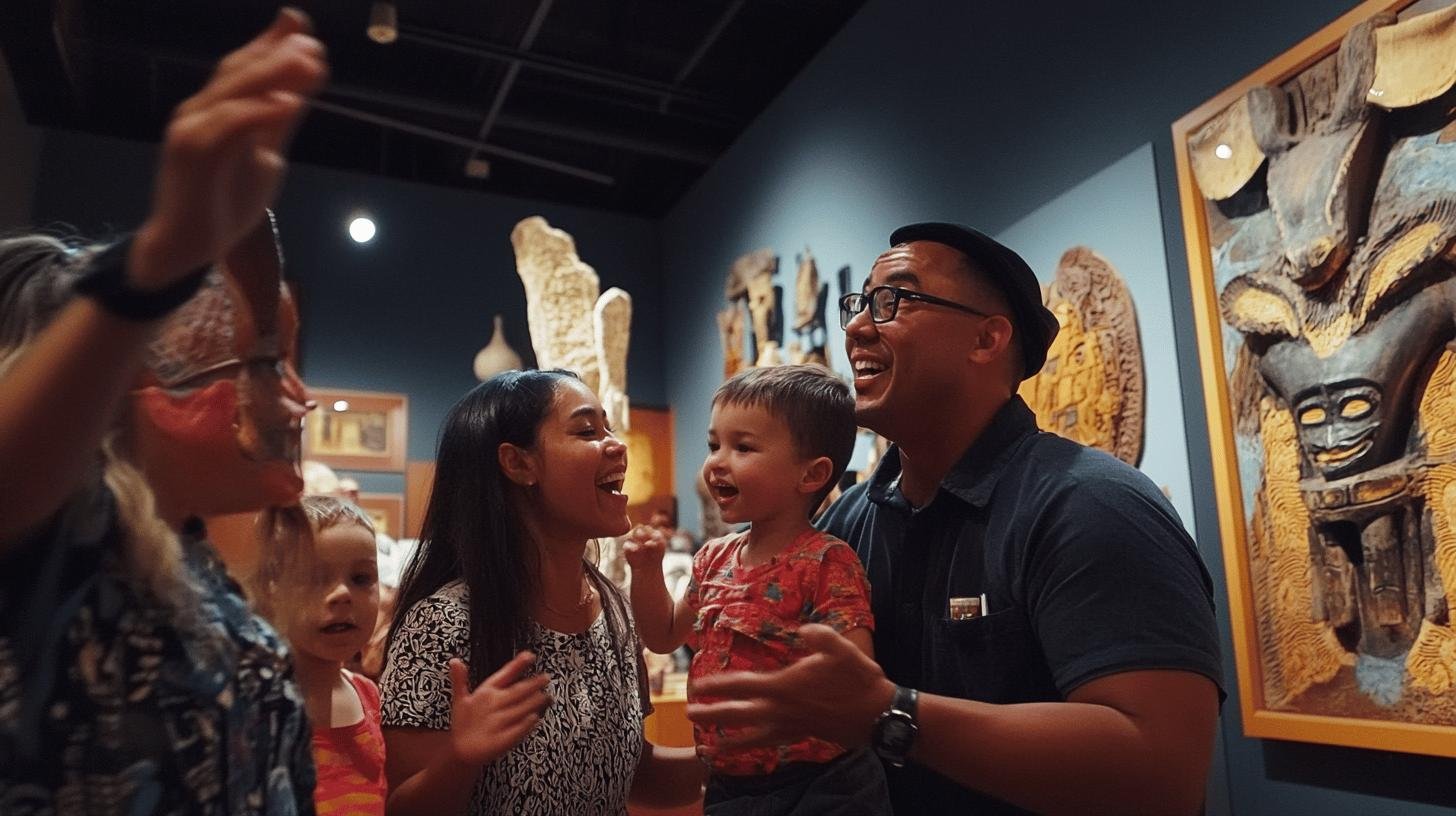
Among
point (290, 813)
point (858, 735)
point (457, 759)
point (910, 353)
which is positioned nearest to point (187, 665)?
point (290, 813)

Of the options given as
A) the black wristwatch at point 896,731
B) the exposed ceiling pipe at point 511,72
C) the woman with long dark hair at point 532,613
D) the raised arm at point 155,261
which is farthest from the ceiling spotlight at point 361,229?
the raised arm at point 155,261

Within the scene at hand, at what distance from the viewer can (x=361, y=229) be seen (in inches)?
280

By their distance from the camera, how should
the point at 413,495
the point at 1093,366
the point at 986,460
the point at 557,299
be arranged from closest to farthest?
the point at 986,460
the point at 1093,366
the point at 557,299
the point at 413,495

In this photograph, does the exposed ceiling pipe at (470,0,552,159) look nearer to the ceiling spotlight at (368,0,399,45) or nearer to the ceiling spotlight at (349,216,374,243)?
the ceiling spotlight at (368,0,399,45)

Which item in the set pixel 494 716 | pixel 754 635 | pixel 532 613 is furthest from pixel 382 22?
pixel 494 716

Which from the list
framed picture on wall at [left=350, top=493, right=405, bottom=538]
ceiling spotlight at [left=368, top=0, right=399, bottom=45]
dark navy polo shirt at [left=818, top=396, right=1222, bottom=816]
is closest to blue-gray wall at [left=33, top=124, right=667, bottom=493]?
framed picture on wall at [left=350, top=493, right=405, bottom=538]

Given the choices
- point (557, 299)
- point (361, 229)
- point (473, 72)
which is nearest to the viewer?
point (557, 299)

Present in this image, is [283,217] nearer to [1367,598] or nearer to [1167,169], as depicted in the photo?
[1167,169]

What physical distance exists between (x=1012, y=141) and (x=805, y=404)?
8.11ft

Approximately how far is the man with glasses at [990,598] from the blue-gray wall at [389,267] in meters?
5.67

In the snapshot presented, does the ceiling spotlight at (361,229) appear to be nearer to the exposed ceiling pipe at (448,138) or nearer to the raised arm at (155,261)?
the exposed ceiling pipe at (448,138)

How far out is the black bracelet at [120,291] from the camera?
0.70 meters

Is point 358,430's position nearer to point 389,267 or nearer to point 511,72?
point 389,267

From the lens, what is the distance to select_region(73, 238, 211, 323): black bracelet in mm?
702
